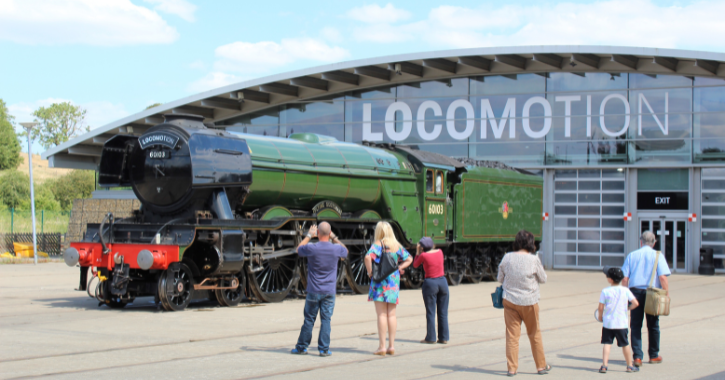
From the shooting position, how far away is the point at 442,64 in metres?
28.4

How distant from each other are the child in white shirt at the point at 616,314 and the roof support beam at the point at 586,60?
2018 cm

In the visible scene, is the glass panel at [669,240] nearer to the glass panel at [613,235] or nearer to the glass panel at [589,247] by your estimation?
the glass panel at [613,235]

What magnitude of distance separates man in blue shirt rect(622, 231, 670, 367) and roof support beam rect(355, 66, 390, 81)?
2081 centimetres

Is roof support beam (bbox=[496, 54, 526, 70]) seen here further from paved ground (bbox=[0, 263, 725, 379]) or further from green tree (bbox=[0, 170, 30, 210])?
green tree (bbox=[0, 170, 30, 210])

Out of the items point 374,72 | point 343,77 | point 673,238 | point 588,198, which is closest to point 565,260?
point 588,198

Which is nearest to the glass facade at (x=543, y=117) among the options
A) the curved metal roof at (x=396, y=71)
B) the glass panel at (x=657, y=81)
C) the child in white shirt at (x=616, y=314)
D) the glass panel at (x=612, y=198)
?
the glass panel at (x=657, y=81)

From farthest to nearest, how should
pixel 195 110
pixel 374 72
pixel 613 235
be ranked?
pixel 195 110, pixel 374 72, pixel 613 235

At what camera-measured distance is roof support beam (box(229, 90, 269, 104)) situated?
29.5 meters

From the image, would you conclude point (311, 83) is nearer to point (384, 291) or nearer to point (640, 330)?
point (384, 291)

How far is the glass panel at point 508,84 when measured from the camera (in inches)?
1115

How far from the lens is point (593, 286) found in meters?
20.6

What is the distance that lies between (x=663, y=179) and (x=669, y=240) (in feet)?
7.36

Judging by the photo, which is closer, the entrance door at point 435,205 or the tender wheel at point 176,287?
the tender wheel at point 176,287

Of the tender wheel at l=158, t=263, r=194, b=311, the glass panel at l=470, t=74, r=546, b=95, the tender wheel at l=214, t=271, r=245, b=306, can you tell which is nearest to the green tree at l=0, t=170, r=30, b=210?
the glass panel at l=470, t=74, r=546, b=95
